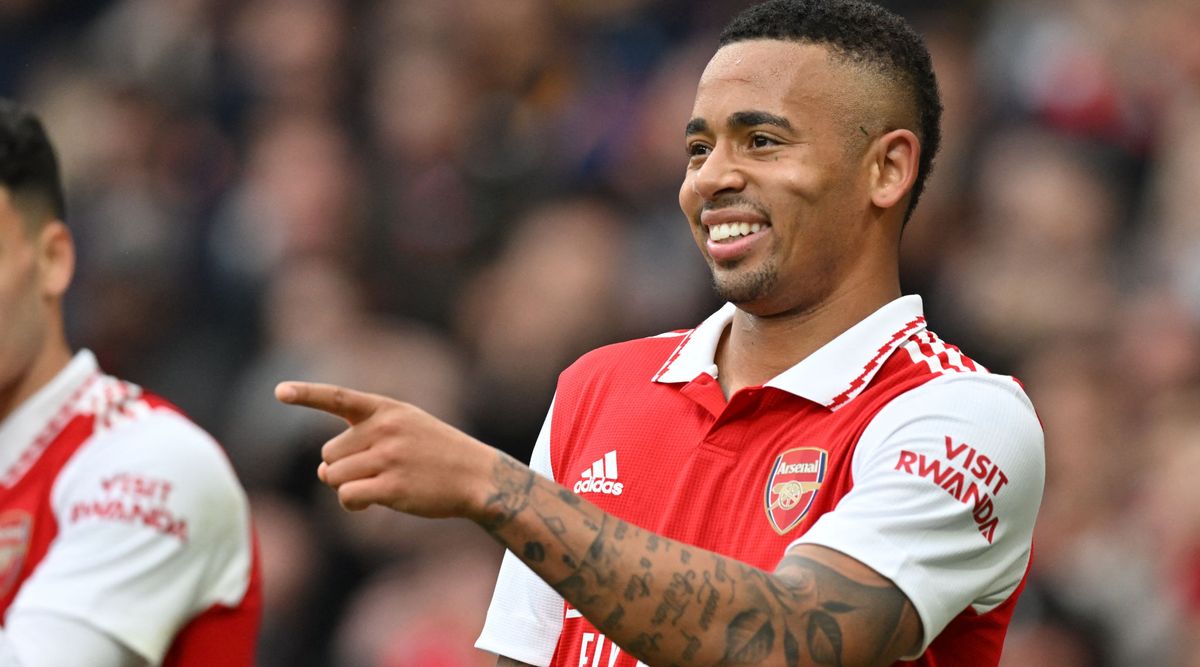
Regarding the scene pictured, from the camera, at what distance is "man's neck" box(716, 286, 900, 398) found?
3518 mm

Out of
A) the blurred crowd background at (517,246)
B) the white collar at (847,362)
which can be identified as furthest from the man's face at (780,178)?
the blurred crowd background at (517,246)

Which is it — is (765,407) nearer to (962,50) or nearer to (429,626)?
(429,626)

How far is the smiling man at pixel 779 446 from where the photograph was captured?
2.77m

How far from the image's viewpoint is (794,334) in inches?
139

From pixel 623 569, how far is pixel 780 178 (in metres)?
0.94

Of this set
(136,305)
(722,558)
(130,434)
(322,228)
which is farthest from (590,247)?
(722,558)

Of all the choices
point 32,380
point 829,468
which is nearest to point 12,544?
point 32,380

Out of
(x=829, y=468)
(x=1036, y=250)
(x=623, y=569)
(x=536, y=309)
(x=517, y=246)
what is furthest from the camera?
(x=517, y=246)

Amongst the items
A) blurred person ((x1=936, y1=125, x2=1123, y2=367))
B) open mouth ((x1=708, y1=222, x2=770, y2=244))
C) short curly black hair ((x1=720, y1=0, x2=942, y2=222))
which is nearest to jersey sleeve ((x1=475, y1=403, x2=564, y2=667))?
open mouth ((x1=708, y1=222, x2=770, y2=244))

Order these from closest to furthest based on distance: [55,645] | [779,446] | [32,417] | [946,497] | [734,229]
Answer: [946,497] → [779,446] → [734,229] → [55,645] → [32,417]

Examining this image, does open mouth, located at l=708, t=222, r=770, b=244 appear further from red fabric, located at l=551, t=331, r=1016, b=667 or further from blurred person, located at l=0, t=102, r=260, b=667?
blurred person, located at l=0, t=102, r=260, b=667

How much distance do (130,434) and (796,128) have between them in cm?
152

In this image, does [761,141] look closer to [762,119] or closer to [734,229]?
[762,119]

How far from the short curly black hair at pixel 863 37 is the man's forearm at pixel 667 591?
1.05 metres
